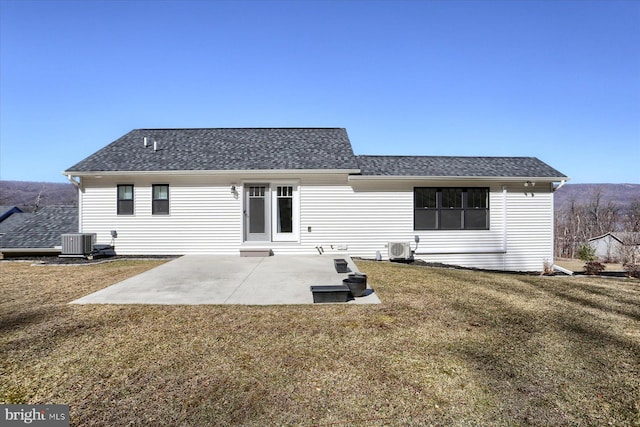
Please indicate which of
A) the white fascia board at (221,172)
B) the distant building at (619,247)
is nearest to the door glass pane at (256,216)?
the white fascia board at (221,172)

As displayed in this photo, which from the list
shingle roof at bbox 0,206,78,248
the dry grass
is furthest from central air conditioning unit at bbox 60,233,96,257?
the dry grass

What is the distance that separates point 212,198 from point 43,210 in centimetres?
964

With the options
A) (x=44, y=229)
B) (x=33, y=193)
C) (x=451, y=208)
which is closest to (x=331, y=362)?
(x=451, y=208)

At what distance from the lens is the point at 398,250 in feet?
39.5

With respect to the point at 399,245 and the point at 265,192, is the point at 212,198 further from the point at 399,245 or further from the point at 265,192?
the point at 399,245

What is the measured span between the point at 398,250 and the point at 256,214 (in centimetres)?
513

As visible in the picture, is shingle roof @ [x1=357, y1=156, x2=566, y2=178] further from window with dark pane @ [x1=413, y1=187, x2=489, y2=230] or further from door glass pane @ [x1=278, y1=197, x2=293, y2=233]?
door glass pane @ [x1=278, y1=197, x2=293, y2=233]

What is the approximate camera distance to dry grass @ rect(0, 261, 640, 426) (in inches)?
129

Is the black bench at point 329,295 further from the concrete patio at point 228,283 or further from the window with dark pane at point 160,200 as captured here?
the window with dark pane at point 160,200

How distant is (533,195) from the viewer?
13.0 metres

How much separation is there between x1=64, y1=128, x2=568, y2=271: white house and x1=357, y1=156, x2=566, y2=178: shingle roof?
0.40ft

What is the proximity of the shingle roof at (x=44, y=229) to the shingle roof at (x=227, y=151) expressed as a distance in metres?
3.59

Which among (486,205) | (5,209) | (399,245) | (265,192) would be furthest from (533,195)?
(5,209)

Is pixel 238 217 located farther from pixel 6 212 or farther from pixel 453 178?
pixel 6 212
